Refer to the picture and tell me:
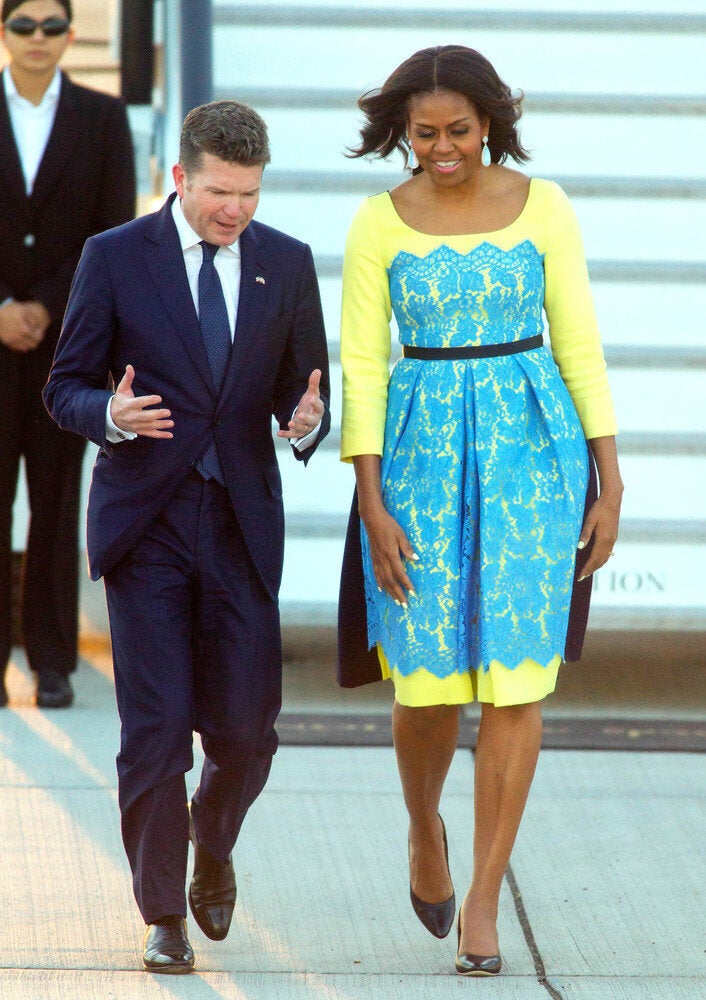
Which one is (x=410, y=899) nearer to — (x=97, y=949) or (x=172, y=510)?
(x=97, y=949)

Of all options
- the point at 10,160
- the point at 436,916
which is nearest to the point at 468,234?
the point at 436,916

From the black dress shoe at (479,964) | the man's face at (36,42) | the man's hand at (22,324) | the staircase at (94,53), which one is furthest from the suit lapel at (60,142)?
the staircase at (94,53)

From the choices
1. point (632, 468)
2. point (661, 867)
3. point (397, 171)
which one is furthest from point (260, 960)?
point (397, 171)

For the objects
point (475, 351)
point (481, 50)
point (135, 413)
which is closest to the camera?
point (135, 413)

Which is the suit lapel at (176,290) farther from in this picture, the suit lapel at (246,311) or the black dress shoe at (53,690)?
the black dress shoe at (53,690)

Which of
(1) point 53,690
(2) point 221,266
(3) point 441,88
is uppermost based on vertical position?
(3) point 441,88

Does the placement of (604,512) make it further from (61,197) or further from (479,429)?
(61,197)

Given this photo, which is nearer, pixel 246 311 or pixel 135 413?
pixel 135 413

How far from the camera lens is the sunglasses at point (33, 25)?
5.52 meters

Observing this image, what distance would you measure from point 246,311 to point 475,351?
0.51 metres

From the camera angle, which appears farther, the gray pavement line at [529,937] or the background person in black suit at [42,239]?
the background person in black suit at [42,239]

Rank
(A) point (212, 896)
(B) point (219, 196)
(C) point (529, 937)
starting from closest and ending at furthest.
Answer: (B) point (219, 196)
(A) point (212, 896)
(C) point (529, 937)

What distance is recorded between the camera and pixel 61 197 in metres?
5.59

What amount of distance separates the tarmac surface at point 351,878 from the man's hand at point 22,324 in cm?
122
